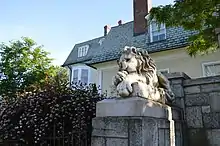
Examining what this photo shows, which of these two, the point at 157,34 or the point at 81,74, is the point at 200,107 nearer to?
the point at 157,34

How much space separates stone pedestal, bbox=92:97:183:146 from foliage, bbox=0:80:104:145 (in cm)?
271

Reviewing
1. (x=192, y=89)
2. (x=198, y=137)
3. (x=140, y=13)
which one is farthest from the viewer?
(x=140, y=13)

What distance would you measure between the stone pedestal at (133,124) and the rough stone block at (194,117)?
486 millimetres

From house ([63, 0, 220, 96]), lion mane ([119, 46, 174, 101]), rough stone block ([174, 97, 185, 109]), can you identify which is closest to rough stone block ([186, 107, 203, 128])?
rough stone block ([174, 97, 185, 109])

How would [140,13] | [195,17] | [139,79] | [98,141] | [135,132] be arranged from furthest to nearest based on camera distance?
[140,13], [195,17], [139,79], [98,141], [135,132]

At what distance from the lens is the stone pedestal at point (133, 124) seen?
8.87 feet

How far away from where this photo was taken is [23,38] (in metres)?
17.8

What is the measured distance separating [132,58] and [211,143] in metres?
1.67

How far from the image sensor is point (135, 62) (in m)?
3.21

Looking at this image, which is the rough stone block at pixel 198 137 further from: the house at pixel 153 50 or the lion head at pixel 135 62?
the house at pixel 153 50

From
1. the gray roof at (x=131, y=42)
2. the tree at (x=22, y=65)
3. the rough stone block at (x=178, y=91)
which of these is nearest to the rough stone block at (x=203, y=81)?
the rough stone block at (x=178, y=91)

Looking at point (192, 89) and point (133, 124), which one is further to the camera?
point (192, 89)

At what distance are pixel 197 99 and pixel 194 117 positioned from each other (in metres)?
0.28

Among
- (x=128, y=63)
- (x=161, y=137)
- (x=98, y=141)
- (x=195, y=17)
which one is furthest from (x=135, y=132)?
(x=195, y=17)
